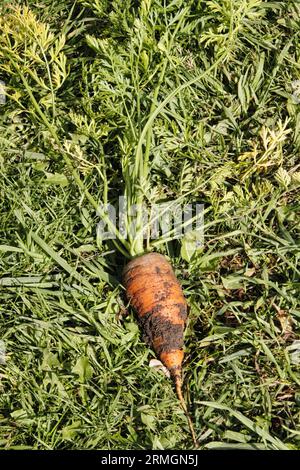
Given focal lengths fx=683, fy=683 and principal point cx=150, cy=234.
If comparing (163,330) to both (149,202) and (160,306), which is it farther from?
(149,202)

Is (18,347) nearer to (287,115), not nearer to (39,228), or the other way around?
(39,228)

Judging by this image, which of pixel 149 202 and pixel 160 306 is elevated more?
pixel 149 202

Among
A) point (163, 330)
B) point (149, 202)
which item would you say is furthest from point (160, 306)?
point (149, 202)

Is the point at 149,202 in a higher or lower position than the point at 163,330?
higher

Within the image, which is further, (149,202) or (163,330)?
(149,202)
